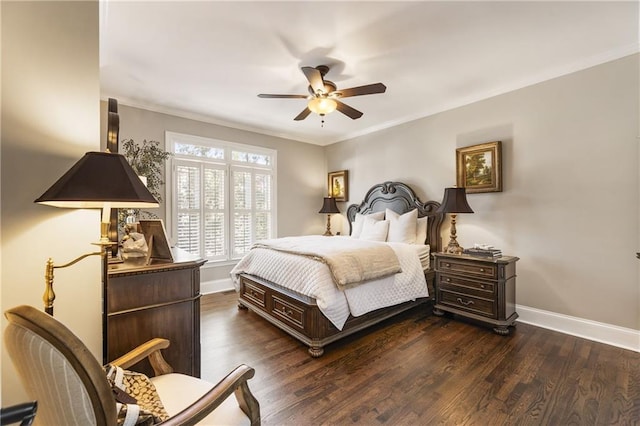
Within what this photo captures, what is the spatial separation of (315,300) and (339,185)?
3.37 m

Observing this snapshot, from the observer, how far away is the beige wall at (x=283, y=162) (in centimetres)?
386

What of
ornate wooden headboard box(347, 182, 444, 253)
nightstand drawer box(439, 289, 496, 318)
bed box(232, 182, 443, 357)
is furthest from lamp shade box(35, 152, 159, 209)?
ornate wooden headboard box(347, 182, 444, 253)

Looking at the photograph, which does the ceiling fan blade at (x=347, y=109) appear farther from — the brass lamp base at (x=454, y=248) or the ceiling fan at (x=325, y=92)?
the brass lamp base at (x=454, y=248)

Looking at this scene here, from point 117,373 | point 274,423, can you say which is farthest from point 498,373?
point 117,373

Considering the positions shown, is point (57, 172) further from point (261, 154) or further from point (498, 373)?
point (261, 154)

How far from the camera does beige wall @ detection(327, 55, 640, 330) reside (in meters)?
2.60

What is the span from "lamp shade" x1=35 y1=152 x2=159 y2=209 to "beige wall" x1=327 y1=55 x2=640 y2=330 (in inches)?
147

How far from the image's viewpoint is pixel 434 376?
6.99 feet

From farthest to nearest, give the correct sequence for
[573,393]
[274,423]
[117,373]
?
[573,393] → [274,423] → [117,373]

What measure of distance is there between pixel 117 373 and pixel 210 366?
53.5 inches

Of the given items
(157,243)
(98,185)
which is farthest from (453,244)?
(98,185)

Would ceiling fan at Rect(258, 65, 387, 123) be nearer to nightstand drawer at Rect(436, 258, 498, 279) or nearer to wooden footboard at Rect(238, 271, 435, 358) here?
wooden footboard at Rect(238, 271, 435, 358)

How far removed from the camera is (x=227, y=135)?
4.61 m

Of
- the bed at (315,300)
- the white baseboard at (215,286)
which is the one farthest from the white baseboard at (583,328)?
the white baseboard at (215,286)
